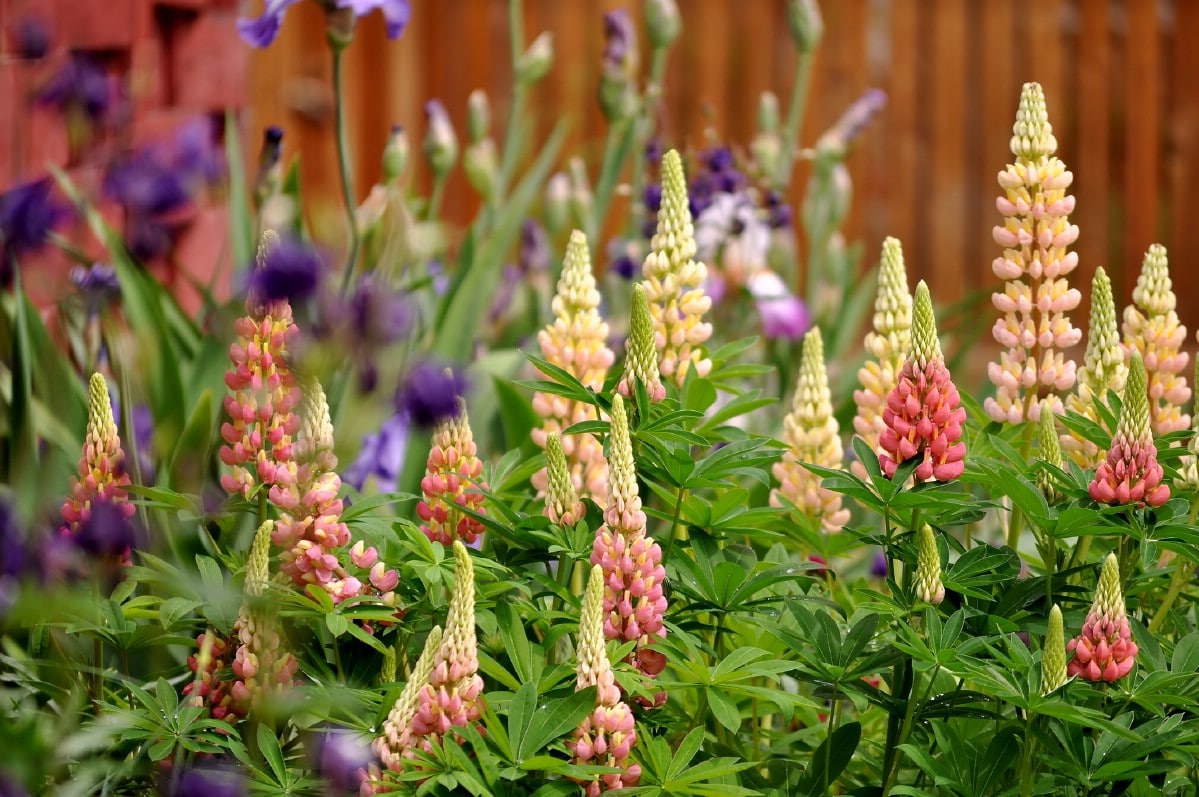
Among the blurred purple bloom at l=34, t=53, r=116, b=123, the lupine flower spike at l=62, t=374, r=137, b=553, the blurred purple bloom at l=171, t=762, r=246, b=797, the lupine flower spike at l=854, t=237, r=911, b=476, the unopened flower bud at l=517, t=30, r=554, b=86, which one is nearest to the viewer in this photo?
the blurred purple bloom at l=171, t=762, r=246, b=797

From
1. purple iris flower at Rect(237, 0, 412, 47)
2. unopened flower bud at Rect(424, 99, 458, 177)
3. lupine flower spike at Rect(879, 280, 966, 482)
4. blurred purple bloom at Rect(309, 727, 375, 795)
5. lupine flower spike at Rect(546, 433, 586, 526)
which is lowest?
blurred purple bloom at Rect(309, 727, 375, 795)

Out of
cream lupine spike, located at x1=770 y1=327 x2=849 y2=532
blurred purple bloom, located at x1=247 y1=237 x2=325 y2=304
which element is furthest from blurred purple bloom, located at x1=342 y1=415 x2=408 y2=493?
blurred purple bloom, located at x1=247 y1=237 x2=325 y2=304

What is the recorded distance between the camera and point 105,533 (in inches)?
46.1

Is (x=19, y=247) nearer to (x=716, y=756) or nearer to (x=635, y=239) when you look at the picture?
(x=716, y=756)

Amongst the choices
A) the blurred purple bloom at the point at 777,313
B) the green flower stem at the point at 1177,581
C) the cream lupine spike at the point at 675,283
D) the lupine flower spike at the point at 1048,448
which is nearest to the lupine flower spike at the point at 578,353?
the cream lupine spike at the point at 675,283

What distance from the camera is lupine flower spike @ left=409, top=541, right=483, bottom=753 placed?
1025 millimetres

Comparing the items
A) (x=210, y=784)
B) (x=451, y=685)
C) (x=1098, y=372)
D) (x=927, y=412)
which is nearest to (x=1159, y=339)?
(x=1098, y=372)

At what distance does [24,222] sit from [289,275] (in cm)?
63

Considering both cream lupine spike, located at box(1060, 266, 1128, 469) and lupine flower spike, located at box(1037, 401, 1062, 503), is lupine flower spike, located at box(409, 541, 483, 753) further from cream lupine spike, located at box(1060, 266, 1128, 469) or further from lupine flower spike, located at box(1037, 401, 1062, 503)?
cream lupine spike, located at box(1060, 266, 1128, 469)

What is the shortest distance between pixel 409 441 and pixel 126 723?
1.16m

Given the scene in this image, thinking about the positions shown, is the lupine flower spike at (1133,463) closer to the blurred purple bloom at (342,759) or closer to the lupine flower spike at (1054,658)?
the lupine flower spike at (1054,658)

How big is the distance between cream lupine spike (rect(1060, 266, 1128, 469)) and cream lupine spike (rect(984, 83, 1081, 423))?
0.06 feet

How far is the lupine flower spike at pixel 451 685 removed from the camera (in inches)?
40.4

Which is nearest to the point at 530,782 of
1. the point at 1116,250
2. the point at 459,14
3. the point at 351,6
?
the point at 351,6
